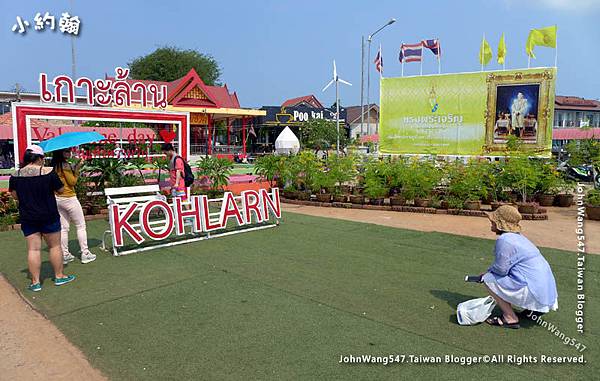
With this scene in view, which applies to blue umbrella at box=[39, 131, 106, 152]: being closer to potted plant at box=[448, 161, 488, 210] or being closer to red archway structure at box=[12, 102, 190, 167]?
red archway structure at box=[12, 102, 190, 167]

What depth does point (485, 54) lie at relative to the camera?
2117 cm

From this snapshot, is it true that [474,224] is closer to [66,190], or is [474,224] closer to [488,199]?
[488,199]

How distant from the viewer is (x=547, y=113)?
18.7 metres

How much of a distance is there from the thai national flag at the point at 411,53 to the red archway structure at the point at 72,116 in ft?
51.9

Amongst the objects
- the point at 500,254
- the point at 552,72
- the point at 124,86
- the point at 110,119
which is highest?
the point at 552,72

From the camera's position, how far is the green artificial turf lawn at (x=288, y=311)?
11.5ft

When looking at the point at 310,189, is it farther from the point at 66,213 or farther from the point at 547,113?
the point at 547,113

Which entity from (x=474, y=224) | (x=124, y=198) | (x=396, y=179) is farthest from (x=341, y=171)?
(x=124, y=198)

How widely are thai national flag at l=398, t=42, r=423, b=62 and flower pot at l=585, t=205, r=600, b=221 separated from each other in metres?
15.2

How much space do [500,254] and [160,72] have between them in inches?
2142

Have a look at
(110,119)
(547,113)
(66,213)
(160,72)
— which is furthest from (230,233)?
(160,72)

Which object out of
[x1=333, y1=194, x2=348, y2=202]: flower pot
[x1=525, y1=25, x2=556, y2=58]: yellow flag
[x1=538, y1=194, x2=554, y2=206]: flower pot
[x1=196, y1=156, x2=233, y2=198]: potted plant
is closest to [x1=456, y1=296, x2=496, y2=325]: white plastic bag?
[x1=333, y1=194, x2=348, y2=202]: flower pot

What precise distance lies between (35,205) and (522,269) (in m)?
5.04

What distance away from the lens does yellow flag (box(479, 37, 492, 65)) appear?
21.0 metres
